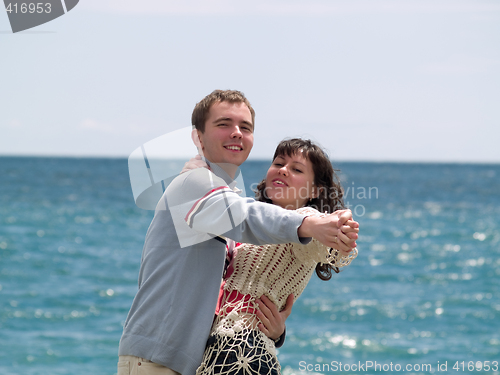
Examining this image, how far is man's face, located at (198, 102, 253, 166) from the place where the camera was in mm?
2605

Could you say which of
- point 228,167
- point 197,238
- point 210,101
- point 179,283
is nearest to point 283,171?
point 228,167

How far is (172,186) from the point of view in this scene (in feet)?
8.18

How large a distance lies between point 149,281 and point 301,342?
709cm

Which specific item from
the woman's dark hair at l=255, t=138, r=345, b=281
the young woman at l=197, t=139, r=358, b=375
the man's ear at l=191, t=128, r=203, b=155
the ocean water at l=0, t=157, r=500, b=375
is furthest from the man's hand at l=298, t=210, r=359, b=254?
the ocean water at l=0, t=157, r=500, b=375

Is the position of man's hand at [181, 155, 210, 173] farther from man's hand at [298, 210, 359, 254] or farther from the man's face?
man's hand at [298, 210, 359, 254]

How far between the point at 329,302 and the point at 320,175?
8531 mm

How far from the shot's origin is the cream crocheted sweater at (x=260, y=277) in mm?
2561

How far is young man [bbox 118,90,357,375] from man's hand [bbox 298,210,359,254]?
0.04 metres

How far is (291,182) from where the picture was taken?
3010 mm

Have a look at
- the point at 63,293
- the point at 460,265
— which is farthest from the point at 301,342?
the point at 460,265

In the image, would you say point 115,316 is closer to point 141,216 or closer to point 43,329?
point 43,329

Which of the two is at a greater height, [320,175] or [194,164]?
[194,164]

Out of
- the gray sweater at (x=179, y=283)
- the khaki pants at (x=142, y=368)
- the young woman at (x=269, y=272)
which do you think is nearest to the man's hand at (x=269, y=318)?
the young woman at (x=269, y=272)

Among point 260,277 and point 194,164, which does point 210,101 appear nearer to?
point 194,164
